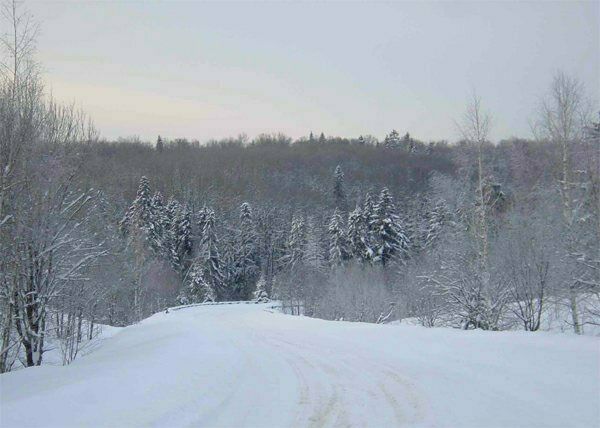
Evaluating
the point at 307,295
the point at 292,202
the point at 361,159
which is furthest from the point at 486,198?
the point at 361,159

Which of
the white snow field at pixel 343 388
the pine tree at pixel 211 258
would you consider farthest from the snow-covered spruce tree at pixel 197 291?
the white snow field at pixel 343 388

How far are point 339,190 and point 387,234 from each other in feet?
120

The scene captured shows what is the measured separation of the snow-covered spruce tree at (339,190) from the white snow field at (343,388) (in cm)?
7586

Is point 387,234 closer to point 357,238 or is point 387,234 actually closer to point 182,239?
point 357,238

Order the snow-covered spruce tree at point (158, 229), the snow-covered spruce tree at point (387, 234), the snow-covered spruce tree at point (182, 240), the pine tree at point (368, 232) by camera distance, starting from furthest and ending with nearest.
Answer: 1. the snow-covered spruce tree at point (182, 240)
2. the snow-covered spruce tree at point (158, 229)
3. the snow-covered spruce tree at point (387, 234)
4. the pine tree at point (368, 232)

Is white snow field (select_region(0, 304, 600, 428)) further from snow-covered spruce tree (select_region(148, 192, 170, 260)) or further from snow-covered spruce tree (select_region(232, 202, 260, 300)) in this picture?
snow-covered spruce tree (select_region(232, 202, 260, 300))

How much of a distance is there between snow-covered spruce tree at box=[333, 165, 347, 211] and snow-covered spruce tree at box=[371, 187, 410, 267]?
90.5ft

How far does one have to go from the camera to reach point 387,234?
5709 centimetres

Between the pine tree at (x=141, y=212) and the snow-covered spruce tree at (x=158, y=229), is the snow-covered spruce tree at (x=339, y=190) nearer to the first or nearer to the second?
the snow-covered spruce tree at (x=158, y=229)

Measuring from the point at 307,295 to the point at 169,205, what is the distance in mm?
31959

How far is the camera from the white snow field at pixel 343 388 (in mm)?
6199

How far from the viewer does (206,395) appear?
7.77 meters

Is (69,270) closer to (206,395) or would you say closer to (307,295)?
(206,395)

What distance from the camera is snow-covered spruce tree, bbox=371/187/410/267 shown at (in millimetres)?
56125
